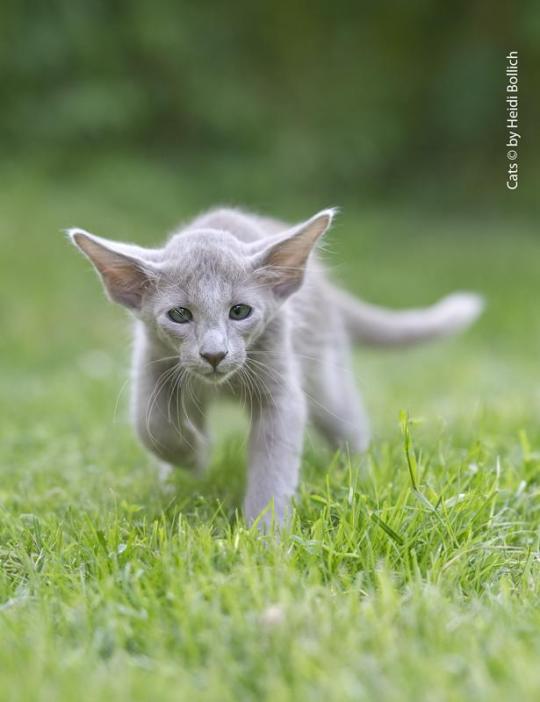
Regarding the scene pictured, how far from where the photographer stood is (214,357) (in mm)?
2555

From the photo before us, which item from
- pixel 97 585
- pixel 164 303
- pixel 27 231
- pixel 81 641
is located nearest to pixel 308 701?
pixel 81 641

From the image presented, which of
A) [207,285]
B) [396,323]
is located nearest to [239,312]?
[207,285]

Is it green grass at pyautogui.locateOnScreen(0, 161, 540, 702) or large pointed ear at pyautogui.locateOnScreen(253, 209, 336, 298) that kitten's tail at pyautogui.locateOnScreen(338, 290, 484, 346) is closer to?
green grass at pyautogui.locateOnScreen(0, 161, 540, 702)

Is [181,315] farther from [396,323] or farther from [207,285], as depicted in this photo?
[396,323]

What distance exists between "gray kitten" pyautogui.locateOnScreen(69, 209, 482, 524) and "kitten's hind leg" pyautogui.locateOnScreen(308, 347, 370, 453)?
11.6 inches

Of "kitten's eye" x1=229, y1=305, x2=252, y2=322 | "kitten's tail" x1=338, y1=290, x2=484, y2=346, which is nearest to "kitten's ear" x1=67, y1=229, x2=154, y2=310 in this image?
"kitten's eye" x1=229, y1=305, x2=252, y2=322

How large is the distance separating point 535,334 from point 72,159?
5.76 meters

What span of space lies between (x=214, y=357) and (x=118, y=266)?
441mm

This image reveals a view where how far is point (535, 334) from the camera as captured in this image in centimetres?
766

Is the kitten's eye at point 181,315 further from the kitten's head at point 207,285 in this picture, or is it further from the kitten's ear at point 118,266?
the kitten's ear at point 118,266

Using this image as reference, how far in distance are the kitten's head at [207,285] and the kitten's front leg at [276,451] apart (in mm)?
231

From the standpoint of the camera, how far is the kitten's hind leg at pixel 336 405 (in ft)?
11.7

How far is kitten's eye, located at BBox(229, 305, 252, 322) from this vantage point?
8.91ft

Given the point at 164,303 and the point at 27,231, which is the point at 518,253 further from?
the point at 164,303
